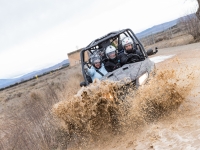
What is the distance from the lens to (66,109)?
5676 mm

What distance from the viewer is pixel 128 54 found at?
7195mm

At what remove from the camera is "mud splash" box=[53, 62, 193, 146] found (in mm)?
5480

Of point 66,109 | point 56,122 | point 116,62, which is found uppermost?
point 116,62

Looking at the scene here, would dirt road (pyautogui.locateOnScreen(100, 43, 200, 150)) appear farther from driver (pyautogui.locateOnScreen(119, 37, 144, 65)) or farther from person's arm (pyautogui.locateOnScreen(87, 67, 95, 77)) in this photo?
person's arm (pyautogui.locateOnScreen(87, 67, 95, 77))

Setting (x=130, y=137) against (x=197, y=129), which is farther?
(x=130, y=137)

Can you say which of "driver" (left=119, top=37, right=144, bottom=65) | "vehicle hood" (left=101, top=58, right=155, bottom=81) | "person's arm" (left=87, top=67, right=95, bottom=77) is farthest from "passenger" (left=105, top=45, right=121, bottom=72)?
"vehicle hood" (left=101, top=58, right=155, bottom=81)

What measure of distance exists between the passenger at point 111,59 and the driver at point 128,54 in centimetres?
14

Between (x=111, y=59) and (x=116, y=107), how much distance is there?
208cm

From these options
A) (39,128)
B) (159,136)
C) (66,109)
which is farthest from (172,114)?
(39,128)

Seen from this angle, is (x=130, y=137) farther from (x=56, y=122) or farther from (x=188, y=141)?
(x=56, y=122)

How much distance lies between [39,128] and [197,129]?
4.49m

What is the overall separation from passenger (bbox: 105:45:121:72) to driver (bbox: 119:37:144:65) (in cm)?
14

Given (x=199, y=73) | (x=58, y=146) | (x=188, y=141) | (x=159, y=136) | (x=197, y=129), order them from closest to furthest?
(x=188, y=141) < (x=197, y=129) < (x=159, y=136) < (x=58, y=146) < (x=199, y=73)

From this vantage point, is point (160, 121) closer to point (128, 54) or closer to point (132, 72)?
point (132, 72)
